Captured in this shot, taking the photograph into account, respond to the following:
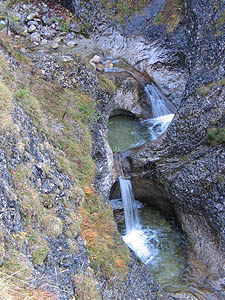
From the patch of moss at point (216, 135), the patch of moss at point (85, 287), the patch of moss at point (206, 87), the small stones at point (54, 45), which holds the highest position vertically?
the small stones at point (54, 45)

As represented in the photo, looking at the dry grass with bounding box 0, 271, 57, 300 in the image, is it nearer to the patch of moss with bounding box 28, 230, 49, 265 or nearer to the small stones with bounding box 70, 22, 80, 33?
the patch of moss with bounding box 28, 230, 49, 265

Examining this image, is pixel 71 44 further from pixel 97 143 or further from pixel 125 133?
pixel 97 143

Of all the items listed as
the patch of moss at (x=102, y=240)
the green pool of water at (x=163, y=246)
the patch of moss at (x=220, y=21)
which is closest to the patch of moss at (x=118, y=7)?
the patch of moss at (x=220, y=21)

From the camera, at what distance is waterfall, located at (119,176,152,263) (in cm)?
1001

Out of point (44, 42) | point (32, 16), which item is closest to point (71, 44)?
point (44, 42)

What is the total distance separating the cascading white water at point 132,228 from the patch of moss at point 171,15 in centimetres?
768

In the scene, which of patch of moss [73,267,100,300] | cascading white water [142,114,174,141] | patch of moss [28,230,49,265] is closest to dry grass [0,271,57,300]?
patch of moss [28,230,49,265]

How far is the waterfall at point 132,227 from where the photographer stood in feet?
32.8

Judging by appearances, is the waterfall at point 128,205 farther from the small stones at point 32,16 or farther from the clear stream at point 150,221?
the small stones at point 32,16

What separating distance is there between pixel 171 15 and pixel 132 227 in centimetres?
1001

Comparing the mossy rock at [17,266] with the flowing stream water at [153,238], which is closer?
the mossy rock at [17,266]

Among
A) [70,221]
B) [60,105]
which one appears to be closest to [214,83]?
[60,105]

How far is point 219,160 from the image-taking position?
28.5ft

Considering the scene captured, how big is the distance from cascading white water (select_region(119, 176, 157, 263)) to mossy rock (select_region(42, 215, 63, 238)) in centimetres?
561
